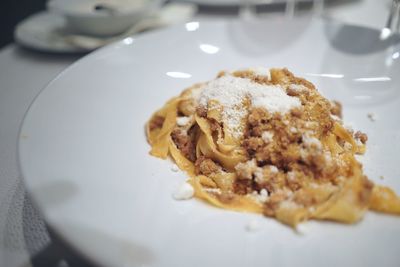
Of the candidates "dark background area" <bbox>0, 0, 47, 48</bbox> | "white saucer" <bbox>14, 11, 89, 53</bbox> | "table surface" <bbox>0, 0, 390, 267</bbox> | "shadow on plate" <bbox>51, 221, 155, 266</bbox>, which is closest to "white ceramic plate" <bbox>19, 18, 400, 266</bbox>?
"shadow on plate" <bbox>51, 221, 155, 266</bbox>

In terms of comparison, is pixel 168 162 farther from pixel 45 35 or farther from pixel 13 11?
pixel 13 11

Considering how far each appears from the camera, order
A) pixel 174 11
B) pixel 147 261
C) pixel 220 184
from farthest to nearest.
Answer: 1. pixel 174 11
2. pixel 220 184
3. pixel 147 261

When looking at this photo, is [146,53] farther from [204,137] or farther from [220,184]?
[220,184]

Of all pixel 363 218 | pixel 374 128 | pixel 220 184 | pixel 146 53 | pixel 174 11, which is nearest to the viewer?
pixel 363 218

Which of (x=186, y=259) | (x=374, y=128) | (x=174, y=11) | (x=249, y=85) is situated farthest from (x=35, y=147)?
(x=174, y=11)

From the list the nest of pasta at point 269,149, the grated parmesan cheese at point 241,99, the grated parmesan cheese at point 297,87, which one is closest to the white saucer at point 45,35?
the nest of pasta at point 269,149

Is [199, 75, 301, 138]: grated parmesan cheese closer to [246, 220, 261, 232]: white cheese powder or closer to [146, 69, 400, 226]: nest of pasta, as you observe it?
[146, 69, 400, 226]: nest of pasta
